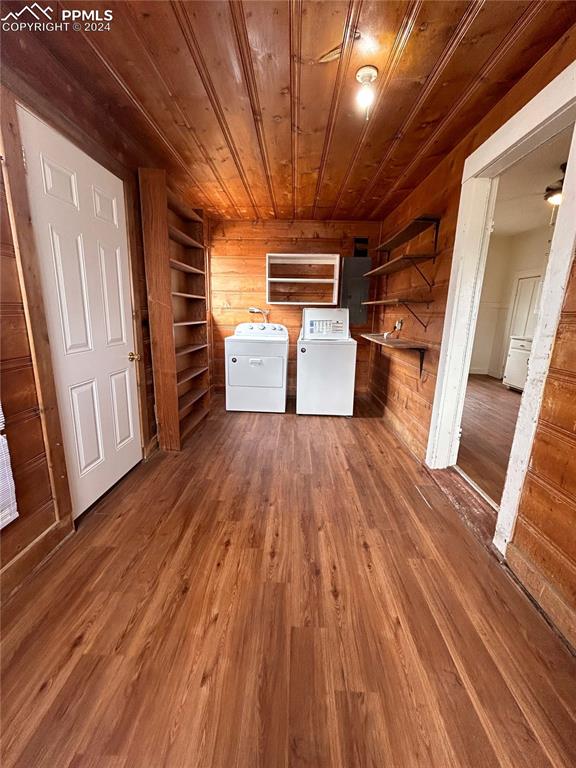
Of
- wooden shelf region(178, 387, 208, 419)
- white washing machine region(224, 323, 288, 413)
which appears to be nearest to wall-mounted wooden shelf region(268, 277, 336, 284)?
white washing machine region(224, 323, 288, 413)

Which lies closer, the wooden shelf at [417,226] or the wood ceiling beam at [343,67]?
the wood ceiling beam at [343,67]

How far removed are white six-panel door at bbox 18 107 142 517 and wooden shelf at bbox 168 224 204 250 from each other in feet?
1.42

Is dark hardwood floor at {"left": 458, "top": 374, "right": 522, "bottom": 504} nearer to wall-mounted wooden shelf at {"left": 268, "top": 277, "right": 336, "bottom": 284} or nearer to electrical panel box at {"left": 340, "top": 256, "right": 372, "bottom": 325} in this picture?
electrical panel box at {"left": 340, "top": 256, "right": 372, "bottom": 325}

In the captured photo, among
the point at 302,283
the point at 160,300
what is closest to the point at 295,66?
the point at 160,300

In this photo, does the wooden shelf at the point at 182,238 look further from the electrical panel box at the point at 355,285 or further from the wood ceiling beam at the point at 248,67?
the electrical panel box at the point at 355,285

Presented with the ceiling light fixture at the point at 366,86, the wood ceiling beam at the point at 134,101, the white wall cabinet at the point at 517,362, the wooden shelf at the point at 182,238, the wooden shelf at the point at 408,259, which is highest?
the wood ceiling beam at the point at 134,101

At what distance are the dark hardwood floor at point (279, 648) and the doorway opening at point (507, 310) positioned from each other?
32.9 inches

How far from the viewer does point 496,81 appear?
1.42 m

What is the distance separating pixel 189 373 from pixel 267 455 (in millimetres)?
1150

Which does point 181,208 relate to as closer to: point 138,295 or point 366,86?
point 138,295

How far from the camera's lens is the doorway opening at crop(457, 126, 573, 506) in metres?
2.29

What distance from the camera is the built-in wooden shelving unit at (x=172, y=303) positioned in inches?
83.3

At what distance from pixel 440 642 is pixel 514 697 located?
0.22 metres

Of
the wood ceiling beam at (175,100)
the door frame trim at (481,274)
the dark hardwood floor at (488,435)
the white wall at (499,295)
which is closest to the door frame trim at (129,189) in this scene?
the wood ceiling beam at (175,100)
